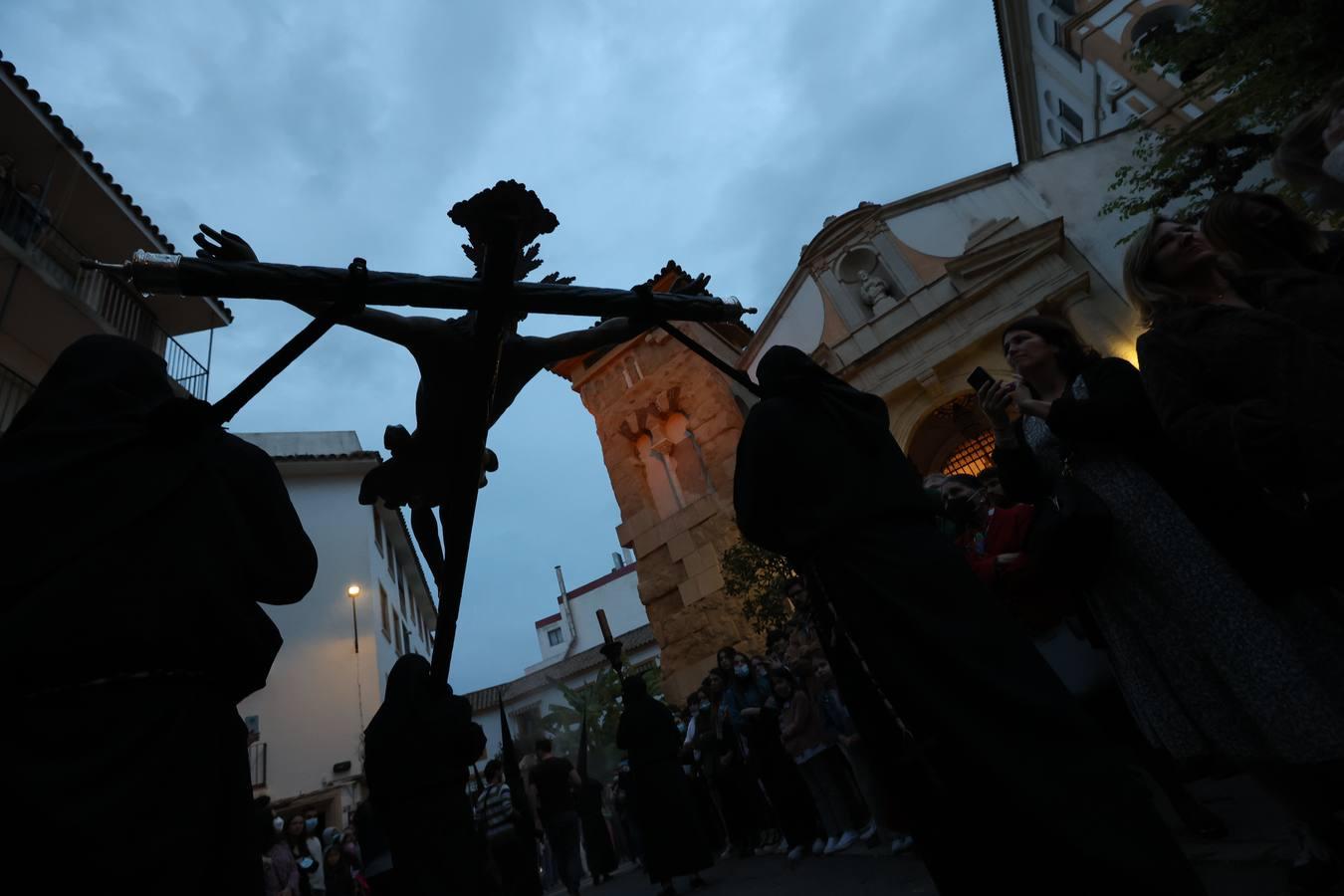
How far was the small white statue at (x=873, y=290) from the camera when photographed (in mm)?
14961

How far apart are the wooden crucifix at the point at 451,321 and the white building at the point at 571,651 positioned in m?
28.4

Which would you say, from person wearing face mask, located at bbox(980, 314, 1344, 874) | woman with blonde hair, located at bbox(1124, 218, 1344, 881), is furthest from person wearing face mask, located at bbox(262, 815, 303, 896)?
woman with blonde hair, located at bbox(1124, 218, 1344, 881)

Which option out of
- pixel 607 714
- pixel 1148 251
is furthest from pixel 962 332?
pixel 607 714

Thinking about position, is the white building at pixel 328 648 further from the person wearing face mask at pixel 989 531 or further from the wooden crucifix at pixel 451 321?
the wooden crucifix at pixel 451 321

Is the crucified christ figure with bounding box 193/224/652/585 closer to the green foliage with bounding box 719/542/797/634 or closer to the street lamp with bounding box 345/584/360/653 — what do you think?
the green foliage with bounding box 719/542/797/634

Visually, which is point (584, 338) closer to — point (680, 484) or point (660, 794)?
point (660, 794)

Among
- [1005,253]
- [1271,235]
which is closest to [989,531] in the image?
[1271,235]

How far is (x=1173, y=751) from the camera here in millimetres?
2145

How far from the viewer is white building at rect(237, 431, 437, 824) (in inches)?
658

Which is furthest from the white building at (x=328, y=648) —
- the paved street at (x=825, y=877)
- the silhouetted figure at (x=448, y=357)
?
the silhouetted figure at (x=448, y=357)

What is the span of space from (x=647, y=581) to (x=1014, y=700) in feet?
48.7

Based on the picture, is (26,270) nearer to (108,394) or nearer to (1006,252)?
(108,394)

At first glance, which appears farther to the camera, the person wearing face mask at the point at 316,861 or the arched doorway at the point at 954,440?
the arched doorway at the point at 954,440

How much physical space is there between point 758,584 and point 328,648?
42.1 feet
